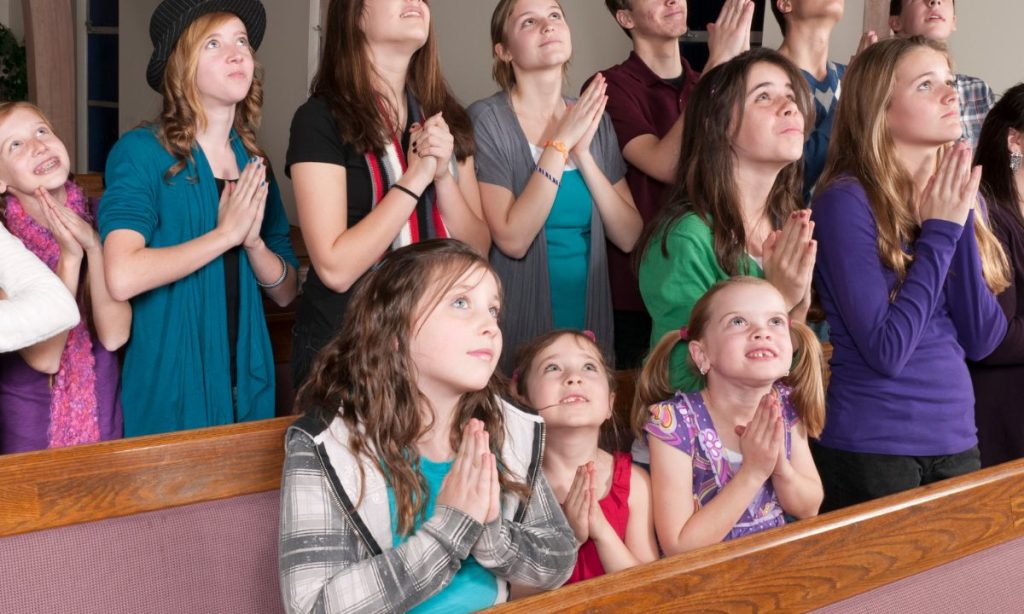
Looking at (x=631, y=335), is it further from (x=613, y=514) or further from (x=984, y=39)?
(x=984, y=39)

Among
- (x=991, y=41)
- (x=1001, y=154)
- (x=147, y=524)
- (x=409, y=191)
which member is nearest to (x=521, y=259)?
(x=409, y=191)

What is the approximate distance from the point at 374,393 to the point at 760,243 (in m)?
1.00

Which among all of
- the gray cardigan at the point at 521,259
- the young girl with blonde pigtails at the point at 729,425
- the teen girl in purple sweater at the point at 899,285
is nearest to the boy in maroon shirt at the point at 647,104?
the gray cardigan at the point at 521,259

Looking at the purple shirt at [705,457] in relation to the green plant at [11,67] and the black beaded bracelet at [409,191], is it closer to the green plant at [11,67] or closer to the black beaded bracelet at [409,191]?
the black beaded bracelet at [409,191]

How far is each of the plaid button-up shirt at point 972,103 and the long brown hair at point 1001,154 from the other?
1.23ft

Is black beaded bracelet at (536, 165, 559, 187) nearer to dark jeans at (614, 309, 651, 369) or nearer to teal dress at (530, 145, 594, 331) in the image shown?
teal dress at (530, 145, 594, 331)

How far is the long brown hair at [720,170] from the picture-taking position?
2223 mm

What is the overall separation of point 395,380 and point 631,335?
1.14m

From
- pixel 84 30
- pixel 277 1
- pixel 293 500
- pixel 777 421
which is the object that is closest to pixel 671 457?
pixel 777 421

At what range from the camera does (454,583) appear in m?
1.59

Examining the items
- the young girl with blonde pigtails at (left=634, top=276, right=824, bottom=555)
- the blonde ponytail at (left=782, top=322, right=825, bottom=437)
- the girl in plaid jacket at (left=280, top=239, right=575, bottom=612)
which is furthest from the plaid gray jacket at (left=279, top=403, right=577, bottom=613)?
the blonde ponytail at (left=782, top=322, right=825, bottom=437)

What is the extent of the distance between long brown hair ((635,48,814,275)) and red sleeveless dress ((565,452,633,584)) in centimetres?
46

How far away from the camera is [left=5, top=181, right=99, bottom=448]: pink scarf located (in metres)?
2.14

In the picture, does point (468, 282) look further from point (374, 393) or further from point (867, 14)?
point (867, 14)
